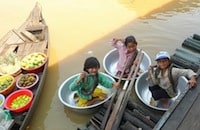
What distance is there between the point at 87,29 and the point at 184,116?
3.69 meters

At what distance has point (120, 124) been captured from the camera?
3.42 metres

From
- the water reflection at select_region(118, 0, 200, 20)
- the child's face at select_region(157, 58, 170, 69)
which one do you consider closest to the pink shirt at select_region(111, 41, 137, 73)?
the child's face at select_region(157, 58, 170, 69)

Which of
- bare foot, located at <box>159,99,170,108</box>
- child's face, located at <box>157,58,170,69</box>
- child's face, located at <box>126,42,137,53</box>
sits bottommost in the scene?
bare foot, located at <box>159,99,170,108</box>

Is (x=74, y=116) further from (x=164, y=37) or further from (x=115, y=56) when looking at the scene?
(x=164, y=37)

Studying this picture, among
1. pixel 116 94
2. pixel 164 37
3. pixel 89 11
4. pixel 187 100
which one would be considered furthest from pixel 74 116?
pixel 89 11

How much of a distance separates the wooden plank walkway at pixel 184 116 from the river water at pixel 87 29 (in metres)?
1.53

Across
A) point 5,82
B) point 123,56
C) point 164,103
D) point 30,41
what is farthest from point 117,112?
point 30,41

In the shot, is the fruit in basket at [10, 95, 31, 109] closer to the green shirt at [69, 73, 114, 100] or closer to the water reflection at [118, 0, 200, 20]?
the green shirt at [69, 73, 114, 100]

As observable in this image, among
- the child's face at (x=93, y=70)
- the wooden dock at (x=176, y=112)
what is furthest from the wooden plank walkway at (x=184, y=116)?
the child's face at (x=93, y=70)

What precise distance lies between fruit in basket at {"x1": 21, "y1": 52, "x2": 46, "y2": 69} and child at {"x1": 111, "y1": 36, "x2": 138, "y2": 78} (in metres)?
1.12

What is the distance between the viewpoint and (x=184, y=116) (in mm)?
2641

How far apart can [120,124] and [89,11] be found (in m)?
3.73

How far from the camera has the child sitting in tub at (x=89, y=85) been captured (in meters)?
3.78

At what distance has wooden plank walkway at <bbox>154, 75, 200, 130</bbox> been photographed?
256 cm
